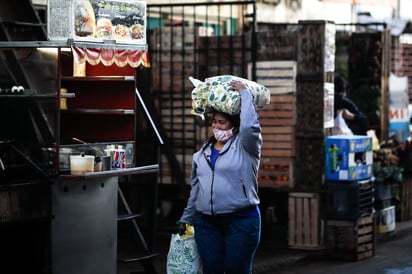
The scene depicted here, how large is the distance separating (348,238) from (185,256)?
495 cm

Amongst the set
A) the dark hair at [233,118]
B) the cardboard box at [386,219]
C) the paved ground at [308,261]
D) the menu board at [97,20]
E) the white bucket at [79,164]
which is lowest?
the paved ground at [308,261]

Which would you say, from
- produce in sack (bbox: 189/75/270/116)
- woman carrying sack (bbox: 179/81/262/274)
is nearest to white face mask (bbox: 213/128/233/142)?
woman carrying sack (bbox: 179/81/262/274)

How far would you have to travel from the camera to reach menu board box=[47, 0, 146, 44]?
8.31 metres

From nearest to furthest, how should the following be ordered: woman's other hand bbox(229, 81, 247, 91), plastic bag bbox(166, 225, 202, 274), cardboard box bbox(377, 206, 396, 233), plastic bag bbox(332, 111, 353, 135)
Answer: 1. plastic bag bbox(166, 225, 202, 274)
2. woman's other hand bbox(229, 81, 247, 91)
3. plastic bag bbox(332, 111, 353, 135)
4. cardboard box bbox(377, 206, 396, 233)

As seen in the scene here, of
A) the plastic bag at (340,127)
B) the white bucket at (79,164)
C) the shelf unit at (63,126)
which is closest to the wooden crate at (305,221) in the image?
the plastic bag at (340,127)

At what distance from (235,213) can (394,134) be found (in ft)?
31.7

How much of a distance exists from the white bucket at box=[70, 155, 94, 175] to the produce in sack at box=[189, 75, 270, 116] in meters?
1.36

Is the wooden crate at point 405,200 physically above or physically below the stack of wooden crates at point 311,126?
below

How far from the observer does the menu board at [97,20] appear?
8.31 m

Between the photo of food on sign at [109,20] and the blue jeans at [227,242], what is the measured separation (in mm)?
2215

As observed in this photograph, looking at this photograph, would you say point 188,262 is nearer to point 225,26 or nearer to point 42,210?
point 42,210

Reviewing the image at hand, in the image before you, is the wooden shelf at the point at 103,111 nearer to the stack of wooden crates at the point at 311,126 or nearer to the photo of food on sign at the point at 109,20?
the photo of food on sign at the point at 109,20

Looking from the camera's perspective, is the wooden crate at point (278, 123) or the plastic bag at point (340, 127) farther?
the plastic bag at point (340, 127)

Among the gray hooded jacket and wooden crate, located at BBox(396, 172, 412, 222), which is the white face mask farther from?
wooden crate, located at BBox(396, 172, 412, 222)
